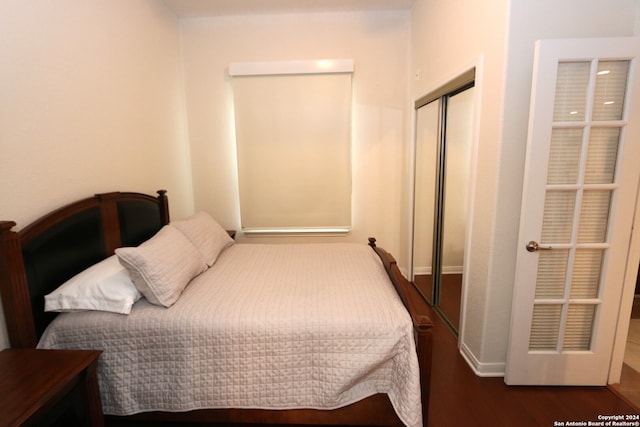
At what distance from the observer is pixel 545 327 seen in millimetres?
1880

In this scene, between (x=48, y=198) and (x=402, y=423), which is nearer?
(x=402, y=423)

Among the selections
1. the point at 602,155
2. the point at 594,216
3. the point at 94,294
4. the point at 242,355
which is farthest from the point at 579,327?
the point at 94,294

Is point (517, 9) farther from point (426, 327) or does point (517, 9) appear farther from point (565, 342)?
point (565, 342)

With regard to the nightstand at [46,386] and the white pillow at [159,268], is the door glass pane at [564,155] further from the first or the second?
the nightstand at [46,386]

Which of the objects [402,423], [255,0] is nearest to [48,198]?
[402,423]

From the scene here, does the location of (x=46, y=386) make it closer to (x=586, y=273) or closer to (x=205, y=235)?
(x=205, y=235)

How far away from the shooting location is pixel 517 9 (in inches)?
63.7

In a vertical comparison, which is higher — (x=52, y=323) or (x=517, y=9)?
(x=517, y=9)

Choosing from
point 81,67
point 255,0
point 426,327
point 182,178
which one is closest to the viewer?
point 426,327

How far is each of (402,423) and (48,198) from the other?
2.17 meters

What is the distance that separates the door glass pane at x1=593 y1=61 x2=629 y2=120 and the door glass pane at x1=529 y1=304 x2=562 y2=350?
115 centimetres

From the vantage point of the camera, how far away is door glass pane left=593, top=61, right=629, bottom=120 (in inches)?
64.1

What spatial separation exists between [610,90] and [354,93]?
209cm

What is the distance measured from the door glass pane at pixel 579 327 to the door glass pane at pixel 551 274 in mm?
156
